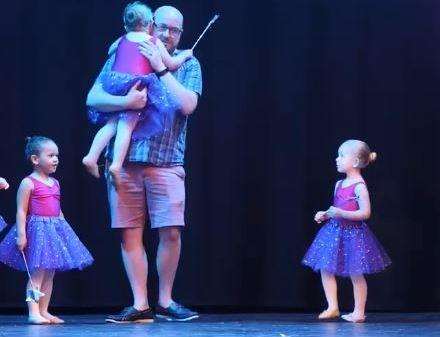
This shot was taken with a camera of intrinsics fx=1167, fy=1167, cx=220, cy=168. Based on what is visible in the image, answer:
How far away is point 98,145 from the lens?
4723 millimetres

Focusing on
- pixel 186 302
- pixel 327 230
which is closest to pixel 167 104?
pixel 327 230

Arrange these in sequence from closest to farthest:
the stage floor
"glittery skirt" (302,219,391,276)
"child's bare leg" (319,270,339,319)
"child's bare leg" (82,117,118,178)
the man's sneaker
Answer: the stage floor < "child's bare leg" (82,117,118,178) < the man's sneaker < "glittery skirt" (302,219,391,276) < "child's bare leg" (319,270,339,319)

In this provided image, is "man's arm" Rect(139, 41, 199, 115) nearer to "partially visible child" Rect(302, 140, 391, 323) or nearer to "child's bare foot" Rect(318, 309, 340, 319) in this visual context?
"partially visible child" Rect(302, 140, 391, 323)

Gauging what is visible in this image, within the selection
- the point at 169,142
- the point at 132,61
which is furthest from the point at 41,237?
the point at 132,61

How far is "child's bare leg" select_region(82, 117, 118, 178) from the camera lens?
470 centimetres

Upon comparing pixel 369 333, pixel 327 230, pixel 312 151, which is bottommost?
pixel 369 333

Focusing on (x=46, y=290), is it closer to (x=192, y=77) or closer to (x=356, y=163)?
(x=192, y=77)

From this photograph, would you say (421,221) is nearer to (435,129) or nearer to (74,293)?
(435,129)

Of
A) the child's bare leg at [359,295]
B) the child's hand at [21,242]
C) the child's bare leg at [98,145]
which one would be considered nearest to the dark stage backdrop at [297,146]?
the child's bare leg at [359,295]

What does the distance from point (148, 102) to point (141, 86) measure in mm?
80

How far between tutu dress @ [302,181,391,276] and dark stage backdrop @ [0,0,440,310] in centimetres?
62

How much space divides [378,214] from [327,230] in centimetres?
71

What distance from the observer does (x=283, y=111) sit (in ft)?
19.0

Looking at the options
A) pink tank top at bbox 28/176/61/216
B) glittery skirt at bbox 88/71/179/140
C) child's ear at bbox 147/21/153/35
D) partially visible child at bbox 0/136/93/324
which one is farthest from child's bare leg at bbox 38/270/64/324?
child's ear at bbox 147/21/153/35
